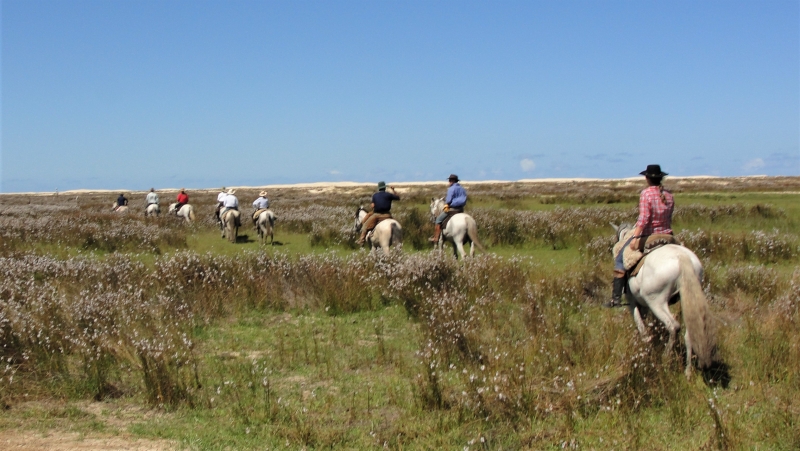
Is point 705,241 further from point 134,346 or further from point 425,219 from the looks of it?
point 134,346

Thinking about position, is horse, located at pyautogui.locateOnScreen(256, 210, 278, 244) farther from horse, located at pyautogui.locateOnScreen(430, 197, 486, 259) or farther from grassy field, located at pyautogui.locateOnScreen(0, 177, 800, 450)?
grassy field, located at pyautogui.locateOnScreen(0, 177, 800, 450)

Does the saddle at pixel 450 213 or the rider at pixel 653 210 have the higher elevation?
the rider at pixel 653 210

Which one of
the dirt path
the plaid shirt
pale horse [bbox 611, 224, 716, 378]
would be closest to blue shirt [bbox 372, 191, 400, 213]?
the plaid shirt

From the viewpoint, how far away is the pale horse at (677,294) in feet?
20.9

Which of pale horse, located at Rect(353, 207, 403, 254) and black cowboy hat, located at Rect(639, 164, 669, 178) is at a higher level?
black cowboy hat, located at Rect(639, 164, 669, 178)

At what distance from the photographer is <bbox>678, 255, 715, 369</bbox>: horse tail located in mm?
6297

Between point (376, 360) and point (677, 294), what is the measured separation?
347 cm

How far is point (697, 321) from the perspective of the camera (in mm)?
6363

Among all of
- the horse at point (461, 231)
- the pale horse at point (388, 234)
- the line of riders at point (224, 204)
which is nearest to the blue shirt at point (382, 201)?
the pale horse at point (388, 234)

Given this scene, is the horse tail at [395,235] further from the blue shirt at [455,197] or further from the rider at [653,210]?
the rider at [653,210]

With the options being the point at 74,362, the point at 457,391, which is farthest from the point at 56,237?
the point at 457,391

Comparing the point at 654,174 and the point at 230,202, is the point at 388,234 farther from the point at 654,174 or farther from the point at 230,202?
the point at 230,202

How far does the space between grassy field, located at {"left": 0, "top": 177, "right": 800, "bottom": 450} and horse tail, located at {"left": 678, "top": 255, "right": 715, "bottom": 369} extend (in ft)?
1.16

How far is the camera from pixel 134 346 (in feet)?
24.1
